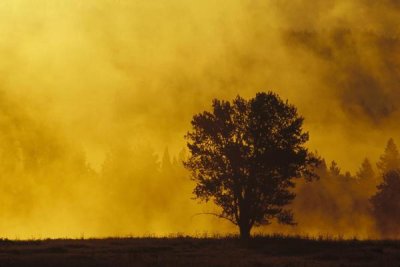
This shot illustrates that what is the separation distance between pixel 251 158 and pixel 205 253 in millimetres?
15896

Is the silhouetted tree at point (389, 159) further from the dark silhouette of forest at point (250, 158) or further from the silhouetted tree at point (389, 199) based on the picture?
the dark silhouette of forest at point (250, 158)

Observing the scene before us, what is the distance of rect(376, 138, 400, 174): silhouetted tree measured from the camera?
153 m

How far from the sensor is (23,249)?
1676 inches

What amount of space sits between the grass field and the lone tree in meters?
4.23

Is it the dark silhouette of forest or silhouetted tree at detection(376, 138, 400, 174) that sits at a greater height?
silhouetted tree at detection(376, 138, 400, 174)

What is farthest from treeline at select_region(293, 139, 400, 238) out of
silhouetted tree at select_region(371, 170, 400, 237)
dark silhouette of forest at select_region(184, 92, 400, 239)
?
dark silhouette of forest at select_region(184, 92, 400, 239)

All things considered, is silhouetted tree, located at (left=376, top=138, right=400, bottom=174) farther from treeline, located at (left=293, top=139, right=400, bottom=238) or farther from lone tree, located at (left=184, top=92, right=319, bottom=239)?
lone tree, located at (left=184, top=92, right=319, bottom=239)

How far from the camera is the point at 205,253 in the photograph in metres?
39.4

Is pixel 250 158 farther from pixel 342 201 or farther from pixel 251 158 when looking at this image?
pixel 342 201

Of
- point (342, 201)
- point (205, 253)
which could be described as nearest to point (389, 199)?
point (342, 201)

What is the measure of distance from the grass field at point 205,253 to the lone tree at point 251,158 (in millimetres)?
4229

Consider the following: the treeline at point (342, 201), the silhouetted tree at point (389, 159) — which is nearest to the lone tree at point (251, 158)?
the treeline at point (342, 201)

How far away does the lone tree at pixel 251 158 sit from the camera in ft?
173

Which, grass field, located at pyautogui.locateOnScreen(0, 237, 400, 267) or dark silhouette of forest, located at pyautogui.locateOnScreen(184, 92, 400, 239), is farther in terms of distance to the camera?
dark silhouette of forest, located at pyautogui.locateOnScreen(184, 92, 400, 239)
